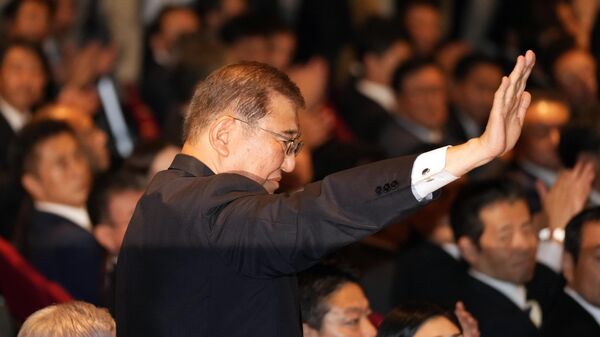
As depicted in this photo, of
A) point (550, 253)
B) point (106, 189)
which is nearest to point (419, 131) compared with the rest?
point (550, 253)

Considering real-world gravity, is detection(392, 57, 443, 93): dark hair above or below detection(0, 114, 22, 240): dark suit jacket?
above

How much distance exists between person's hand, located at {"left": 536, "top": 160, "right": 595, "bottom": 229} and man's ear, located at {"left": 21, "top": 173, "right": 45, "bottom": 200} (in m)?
1.85

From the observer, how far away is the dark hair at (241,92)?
2.32 meters

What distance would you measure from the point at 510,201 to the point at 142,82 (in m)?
3.94

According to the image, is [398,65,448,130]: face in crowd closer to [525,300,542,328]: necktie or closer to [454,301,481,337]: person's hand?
[525,300,542,328]: necktie

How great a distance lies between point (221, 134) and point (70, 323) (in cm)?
58

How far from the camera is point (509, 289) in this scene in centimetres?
382

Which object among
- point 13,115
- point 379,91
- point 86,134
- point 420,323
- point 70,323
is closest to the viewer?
point 70,323

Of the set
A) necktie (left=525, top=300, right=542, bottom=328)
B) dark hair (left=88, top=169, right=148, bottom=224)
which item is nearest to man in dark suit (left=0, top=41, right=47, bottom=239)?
dark hair (left=88, top=169, right=148, bottom=224)

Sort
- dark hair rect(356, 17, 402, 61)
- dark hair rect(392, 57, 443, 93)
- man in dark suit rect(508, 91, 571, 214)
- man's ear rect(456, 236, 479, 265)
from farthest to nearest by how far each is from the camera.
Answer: dark hair rect(356, 17, 402, 61)
dark hair rect(392, 57, 443, 93)
man in dark suit rect(508, 91, 571, 214)
man's ear rect(456, 236, 479, 265)

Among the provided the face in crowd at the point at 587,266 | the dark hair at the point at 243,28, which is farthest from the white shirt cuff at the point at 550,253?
the dark hair at the point at 243,28

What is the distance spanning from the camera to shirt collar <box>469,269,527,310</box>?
3.80m

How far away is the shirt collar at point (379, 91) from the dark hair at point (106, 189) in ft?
10.2

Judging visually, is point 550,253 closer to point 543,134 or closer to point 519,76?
point 543,134
